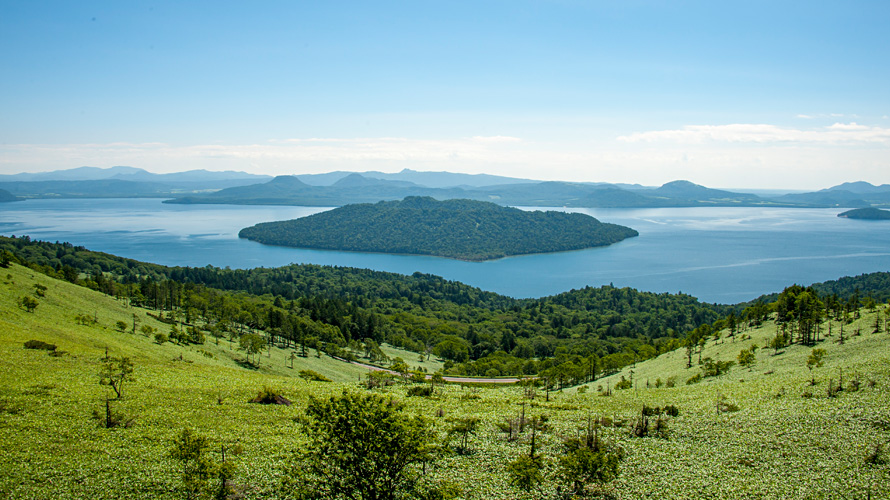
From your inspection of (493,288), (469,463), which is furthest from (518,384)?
(493,288)

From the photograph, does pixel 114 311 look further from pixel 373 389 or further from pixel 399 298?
pixel 399 298

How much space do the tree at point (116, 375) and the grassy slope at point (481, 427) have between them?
28.3 inches

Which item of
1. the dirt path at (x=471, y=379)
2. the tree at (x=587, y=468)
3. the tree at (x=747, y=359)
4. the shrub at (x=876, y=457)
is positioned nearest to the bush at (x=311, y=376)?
the dirt path at (x=471, y=379)

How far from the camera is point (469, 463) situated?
26484mm

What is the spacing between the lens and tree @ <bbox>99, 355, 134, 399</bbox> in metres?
31.2

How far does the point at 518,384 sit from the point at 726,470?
3368 centimetres

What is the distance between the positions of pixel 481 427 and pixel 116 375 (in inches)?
932

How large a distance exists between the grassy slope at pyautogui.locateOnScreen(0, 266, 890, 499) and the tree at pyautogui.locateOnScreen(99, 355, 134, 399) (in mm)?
720

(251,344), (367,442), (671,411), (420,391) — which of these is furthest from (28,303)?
(671,411)

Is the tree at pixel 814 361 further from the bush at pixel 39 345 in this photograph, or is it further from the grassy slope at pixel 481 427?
the bush at pixel 39 345

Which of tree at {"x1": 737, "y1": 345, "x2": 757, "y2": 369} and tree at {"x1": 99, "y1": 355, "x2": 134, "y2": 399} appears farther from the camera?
tree at {"x1": 737, "y1": 345, "x2": 757, "y2": 369}

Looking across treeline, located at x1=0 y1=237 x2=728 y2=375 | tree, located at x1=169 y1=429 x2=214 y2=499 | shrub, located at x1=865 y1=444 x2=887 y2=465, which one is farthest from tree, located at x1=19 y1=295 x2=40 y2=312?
shrub, located at x1=865 y1=444 x2=887 y2=465

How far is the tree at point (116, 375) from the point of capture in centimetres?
3119

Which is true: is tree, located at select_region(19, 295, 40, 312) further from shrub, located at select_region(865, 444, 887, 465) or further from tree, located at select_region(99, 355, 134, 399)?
shrub, located at select_region(865, 444, 887, 465)
